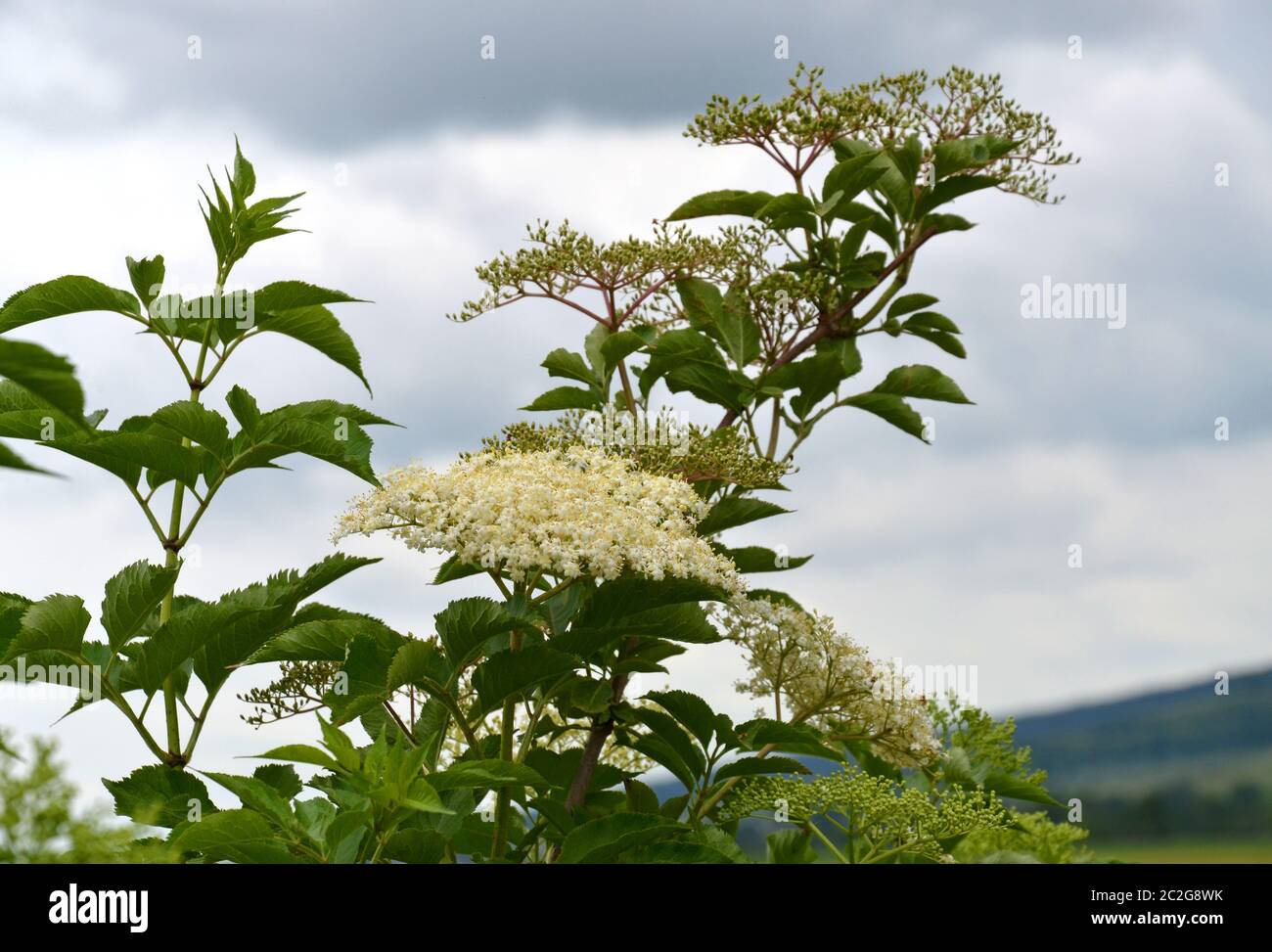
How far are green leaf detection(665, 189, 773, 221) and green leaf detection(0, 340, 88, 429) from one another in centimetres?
333

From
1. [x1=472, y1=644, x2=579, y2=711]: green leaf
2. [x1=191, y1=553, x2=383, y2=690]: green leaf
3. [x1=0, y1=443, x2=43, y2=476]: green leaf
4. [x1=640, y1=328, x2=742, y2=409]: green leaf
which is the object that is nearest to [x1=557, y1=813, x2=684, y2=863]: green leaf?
[x1=472, y1=644, x2=579, y2=711]: green leaf

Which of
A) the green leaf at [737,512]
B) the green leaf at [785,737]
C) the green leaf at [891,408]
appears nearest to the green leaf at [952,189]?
the green leaf at [891,408]

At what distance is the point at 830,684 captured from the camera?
3.99 metres

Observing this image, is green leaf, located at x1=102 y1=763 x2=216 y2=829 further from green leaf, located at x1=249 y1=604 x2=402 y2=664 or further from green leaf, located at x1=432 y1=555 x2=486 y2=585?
green leaf, located at x1=432 y1=555 x2=486 y2=585

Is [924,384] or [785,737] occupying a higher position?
[924,384]

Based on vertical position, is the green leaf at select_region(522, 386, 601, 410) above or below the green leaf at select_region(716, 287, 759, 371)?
below

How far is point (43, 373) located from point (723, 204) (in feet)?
11.2

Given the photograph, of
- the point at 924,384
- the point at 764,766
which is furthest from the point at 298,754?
the point at 924,384

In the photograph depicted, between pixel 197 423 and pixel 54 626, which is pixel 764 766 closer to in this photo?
pixel 197 423

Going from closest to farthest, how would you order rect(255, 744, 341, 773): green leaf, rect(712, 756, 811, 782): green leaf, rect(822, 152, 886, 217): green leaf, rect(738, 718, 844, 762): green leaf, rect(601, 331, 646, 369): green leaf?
1. rect(255, 744, 341, 773): green leaf
2. rect(738, 718, 844, 762): green leaf
3. rect(712, 756, 811, 782): green leaf
4. rect(601, 331, 646, 369): green leaf
5. rect(822, 152, 886, 217): green leaf

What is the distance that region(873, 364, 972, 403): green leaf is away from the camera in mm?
4613

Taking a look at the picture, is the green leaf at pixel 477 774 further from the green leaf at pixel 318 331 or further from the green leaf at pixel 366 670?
the green leaf at pixel 318 331
